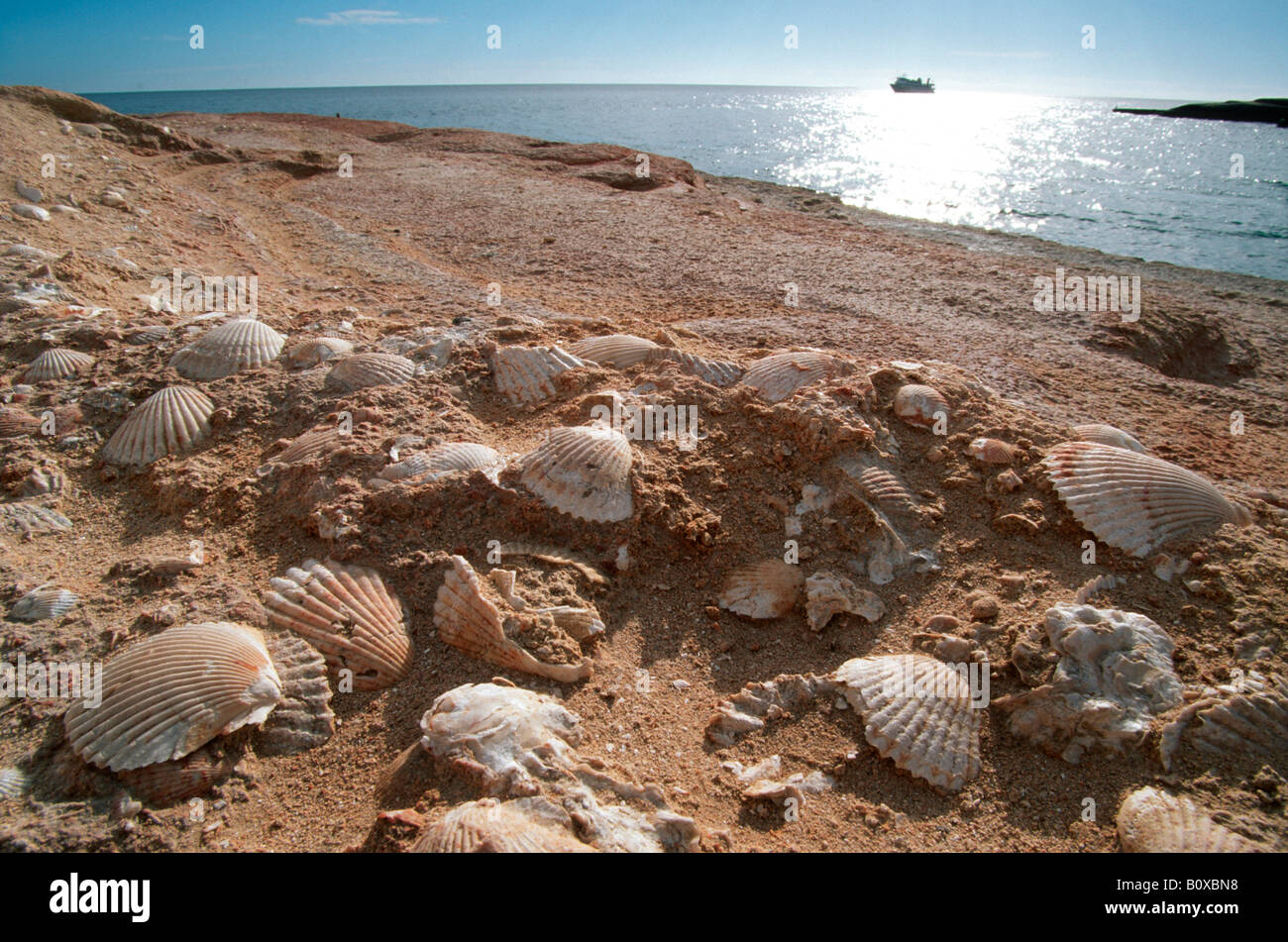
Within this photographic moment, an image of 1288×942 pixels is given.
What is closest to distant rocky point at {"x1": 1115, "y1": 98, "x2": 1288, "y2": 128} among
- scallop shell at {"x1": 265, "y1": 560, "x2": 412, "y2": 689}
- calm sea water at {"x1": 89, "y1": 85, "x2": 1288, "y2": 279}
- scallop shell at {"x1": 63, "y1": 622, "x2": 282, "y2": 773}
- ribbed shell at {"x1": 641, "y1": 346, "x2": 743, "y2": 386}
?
calm sea water at {"x1": 89, "y1": 85, "x2": 1288, "y2": 279}

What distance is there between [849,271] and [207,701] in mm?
8600

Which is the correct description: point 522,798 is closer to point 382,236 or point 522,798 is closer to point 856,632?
point 856,632

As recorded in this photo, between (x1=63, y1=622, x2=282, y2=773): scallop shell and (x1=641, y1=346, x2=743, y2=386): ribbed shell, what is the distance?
315cm

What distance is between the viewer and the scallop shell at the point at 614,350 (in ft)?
16.4

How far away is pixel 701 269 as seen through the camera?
884cm

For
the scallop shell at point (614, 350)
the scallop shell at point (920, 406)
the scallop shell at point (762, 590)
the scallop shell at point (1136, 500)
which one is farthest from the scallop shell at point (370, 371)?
the scallop shell at point (1136, 500)

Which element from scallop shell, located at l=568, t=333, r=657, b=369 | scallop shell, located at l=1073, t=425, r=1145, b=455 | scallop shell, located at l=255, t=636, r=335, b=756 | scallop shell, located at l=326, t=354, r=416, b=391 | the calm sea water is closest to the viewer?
scallop shell, located at l=255, t=636, r=335, b=756

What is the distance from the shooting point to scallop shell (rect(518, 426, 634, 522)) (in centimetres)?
368

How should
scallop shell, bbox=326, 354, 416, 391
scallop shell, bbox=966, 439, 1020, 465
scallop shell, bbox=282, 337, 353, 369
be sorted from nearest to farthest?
1. scallop shell, bbox=966, 439, 1020, 465
2. scallop shell, bbox=326, 354, 416, 391
3. scallop shell, bbox=282, 337, 353, 369

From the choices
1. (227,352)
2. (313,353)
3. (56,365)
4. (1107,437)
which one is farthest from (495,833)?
(56,365)

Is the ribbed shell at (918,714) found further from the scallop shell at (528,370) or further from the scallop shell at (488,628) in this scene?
the scallop shell at (528,370)

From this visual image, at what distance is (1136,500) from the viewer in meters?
3.71

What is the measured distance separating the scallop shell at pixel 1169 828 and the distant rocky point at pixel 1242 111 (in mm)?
61899

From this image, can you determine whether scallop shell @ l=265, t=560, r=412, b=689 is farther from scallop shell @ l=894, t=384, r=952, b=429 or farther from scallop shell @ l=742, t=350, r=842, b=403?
scallop shell @ l=894, t=384, r=952, b=429
